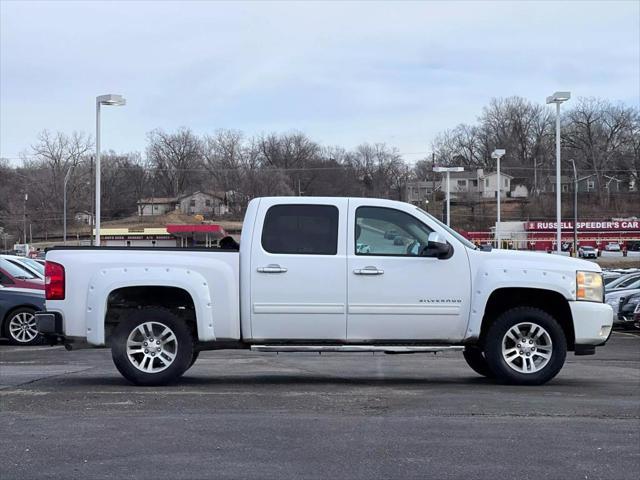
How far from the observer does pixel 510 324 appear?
27.4 feet

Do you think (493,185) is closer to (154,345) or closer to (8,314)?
(8,314)

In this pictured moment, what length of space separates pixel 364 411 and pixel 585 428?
184 cm

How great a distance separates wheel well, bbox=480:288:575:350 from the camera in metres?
8.48

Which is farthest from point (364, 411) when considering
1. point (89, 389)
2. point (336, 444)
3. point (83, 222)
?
point (83, 222)

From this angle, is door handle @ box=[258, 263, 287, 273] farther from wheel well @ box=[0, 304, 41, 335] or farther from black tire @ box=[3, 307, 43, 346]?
black tire @ box=[3, 307, 43, 346]

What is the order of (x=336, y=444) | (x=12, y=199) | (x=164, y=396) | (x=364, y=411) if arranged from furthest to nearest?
(x=12, y=199) → (x=164, y=396) → (x=364, y=411) → (x=336, y=444)

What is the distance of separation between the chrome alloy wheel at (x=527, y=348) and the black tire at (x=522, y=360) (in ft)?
0.10

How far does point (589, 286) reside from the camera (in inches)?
333

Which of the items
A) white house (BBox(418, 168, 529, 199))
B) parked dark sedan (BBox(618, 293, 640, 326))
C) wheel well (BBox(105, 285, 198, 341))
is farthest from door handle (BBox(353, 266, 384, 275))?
white house (BBox(418, 168, 529, 199))

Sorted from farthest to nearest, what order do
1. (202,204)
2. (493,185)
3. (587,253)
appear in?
(493,185)
(202,204)
(587,253)

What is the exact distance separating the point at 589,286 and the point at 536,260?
645 mm

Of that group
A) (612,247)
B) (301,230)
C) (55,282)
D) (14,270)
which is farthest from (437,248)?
(612,247)

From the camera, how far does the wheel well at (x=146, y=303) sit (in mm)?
8336

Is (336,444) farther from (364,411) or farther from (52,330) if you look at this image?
(52,330)
